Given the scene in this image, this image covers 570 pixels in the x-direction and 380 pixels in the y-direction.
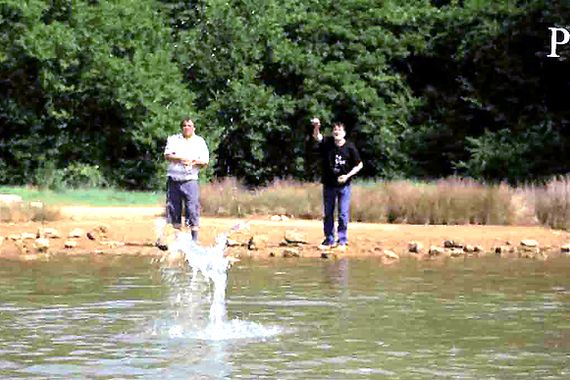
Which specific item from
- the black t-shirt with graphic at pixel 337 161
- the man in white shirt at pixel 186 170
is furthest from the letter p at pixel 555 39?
the man in white shirt at pixel 186 170

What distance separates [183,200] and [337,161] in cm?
199

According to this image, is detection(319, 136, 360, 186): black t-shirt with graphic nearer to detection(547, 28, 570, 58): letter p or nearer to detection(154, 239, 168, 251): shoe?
detection(154, 239, 168, 251): shoe

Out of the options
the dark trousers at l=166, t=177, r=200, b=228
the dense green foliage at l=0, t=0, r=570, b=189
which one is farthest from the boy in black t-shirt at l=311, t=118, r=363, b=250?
the dense green foliage at l=0, t=0, r=570, b=189

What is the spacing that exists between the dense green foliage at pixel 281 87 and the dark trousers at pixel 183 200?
538 inches

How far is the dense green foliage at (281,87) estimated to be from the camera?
107 feet

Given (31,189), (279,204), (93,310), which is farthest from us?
(31,189)

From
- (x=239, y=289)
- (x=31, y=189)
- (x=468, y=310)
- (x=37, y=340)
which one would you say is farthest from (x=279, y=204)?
(x=37, y=340)

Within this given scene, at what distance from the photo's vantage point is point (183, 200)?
18.6 metres

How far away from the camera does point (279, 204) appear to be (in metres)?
24.2

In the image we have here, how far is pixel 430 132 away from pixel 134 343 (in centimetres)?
2300

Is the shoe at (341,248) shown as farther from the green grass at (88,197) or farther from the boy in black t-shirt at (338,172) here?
the green grass at (88,197)

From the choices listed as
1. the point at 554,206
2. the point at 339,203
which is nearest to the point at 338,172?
the point at 339,203

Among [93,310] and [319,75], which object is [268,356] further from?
[319,75]

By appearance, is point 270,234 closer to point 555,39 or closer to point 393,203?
point 393,203
